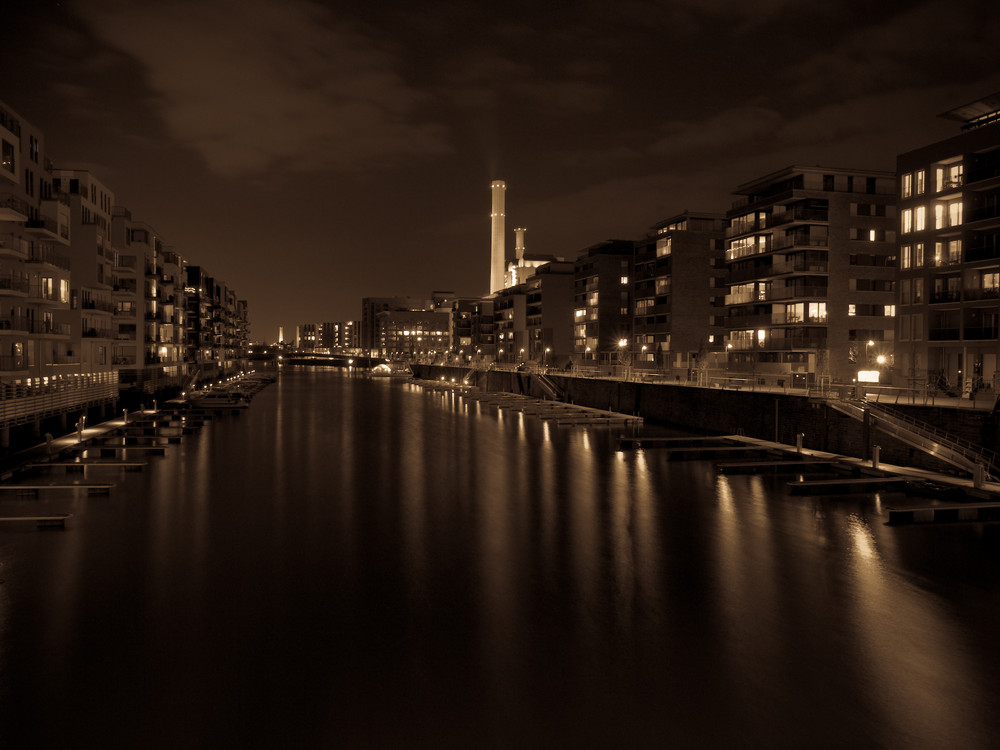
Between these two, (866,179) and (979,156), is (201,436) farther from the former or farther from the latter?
(866,179)

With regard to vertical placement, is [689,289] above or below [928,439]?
above

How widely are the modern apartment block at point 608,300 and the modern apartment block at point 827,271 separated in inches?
1302

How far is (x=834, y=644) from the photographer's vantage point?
14.2m

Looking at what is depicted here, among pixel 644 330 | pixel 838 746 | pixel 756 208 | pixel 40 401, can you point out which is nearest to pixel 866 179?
pixel 756 208

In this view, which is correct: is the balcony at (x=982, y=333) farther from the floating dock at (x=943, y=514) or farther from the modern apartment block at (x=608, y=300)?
the modern apartment block at (x=608, y=300)

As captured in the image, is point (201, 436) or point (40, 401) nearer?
point (40, 401)

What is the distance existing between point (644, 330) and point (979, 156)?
46.0 m

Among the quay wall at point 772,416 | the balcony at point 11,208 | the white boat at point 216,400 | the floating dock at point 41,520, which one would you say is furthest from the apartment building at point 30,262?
the quay wall at point 772,416

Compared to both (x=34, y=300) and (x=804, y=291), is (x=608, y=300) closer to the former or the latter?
(x=804, y=291)

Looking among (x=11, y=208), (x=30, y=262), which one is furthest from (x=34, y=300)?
(x=11, y=208)

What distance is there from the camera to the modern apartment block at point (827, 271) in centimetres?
5669

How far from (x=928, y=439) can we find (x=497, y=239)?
155 m

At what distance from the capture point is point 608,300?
307ft

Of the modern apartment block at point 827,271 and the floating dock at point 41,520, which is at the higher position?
the modern apartment block at point 827,271
